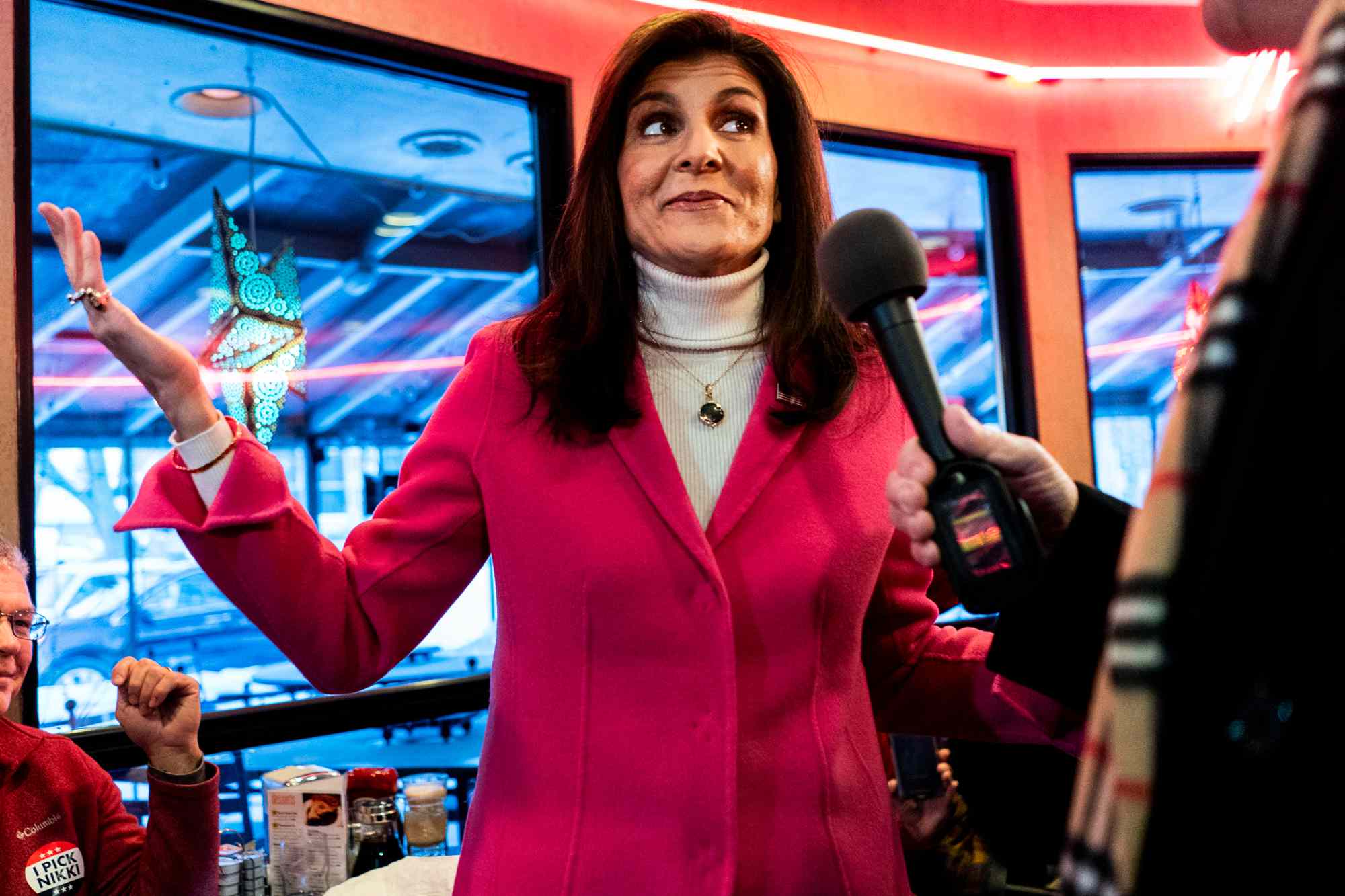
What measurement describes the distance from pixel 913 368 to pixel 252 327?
242cm

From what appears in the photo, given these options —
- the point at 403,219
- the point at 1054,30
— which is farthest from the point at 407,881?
the point at 1054,30

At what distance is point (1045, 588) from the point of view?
849mm

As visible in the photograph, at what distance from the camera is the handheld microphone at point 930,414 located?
82cm

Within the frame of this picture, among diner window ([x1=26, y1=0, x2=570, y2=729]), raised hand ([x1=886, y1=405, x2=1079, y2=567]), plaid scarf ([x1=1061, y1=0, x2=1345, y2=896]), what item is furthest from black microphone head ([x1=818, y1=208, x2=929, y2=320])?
diner window ([x1=26, y1=0, x2=570, y2=729])

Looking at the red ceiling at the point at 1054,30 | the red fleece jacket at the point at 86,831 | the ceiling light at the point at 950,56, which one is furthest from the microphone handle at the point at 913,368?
the red ceiling at the point at 1054,30

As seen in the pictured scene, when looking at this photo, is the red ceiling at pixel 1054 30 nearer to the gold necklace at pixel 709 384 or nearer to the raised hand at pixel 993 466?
the gold necklace at pixel 709 384

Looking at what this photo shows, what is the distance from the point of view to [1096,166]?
4949mm

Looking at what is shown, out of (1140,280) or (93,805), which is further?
(1140,280)

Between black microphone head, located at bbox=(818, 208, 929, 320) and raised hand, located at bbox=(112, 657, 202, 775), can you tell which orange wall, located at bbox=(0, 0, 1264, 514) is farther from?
black microphone head, located at bbox=(818, 208, 929, 320)

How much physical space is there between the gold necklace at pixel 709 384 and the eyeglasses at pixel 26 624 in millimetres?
1296

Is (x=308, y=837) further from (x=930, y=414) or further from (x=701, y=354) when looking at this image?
(x=930, y=414)

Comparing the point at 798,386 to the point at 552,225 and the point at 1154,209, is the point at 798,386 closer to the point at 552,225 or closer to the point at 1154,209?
the point at 552,225

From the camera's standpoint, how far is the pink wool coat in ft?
3.73

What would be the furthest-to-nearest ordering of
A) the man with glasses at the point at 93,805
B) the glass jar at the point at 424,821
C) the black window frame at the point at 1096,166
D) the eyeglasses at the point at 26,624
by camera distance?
the black window frame at the point at 1096,166
the glass jar at the point at 424,821
the eyeglasses at the point at 26,624
the man with glasses at the point at 93,805
